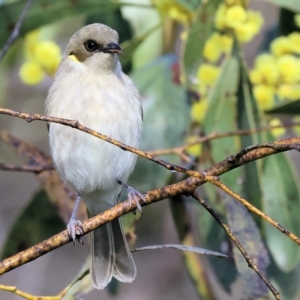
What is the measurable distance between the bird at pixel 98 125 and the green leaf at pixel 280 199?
0.55 m

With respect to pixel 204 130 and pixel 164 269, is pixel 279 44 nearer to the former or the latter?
pixel 204 130

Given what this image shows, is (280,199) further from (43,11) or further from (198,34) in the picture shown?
(43,11)

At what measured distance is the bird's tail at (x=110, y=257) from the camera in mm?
2371

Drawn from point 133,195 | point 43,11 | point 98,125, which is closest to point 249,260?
point 133,195

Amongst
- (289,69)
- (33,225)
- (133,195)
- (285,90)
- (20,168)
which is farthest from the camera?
(33,225)

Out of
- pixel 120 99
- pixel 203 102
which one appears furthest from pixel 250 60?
pixel 120 99

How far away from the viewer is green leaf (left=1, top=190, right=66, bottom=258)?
2887 mm

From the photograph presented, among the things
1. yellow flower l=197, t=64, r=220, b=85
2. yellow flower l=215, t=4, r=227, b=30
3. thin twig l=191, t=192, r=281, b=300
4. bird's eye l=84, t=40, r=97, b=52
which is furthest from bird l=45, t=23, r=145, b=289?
thin twig l=191, t=192, r=281, b=300

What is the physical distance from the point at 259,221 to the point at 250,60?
3344 mm

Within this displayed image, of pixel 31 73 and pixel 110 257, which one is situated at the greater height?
pixel 31 73

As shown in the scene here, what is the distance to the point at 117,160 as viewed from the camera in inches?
102

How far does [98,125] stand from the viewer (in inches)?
97.4

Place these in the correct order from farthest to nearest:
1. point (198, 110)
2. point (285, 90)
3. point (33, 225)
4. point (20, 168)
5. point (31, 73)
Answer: point (33, 225) → point (198, 110) → point (31, 73) → point (285, 90) → point (20, 168)

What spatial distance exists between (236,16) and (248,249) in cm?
84
